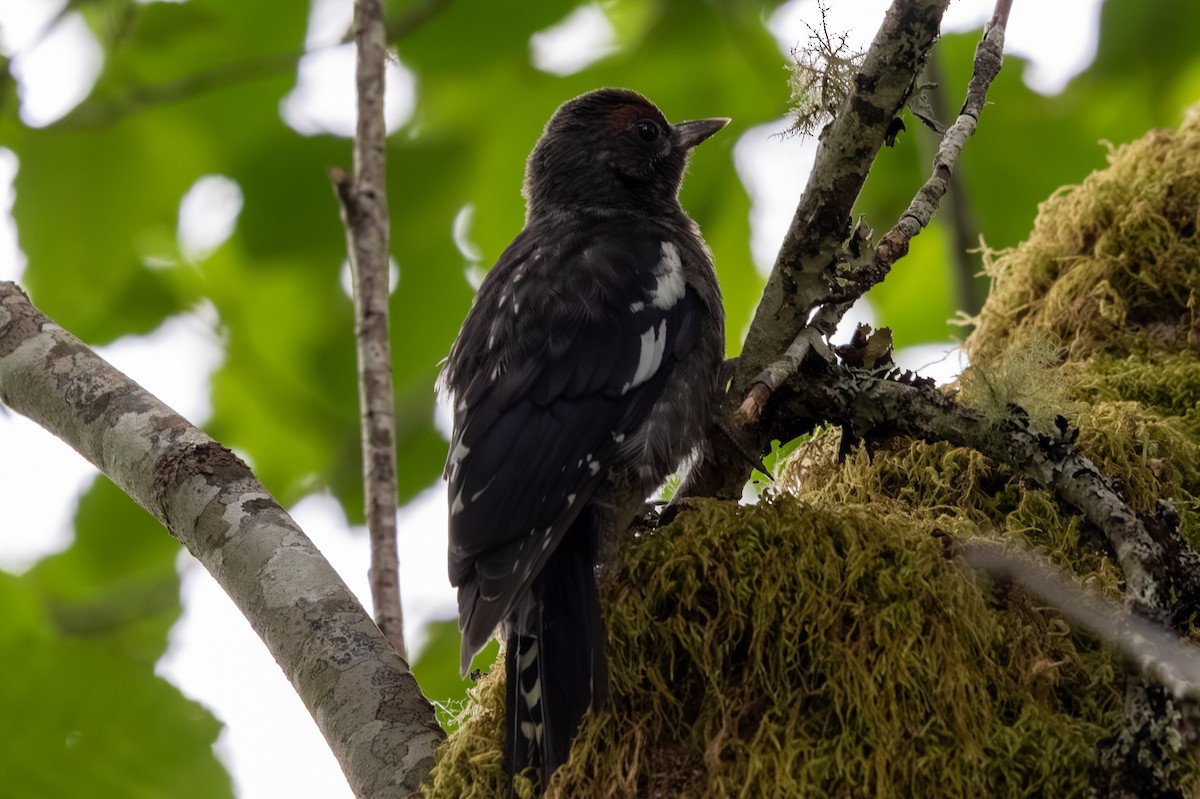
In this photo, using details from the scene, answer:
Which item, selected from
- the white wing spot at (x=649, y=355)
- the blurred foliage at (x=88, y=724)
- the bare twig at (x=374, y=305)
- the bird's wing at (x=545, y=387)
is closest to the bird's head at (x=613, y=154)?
the bird's wing at (x=545, y=387)

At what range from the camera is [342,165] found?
395 centimetres

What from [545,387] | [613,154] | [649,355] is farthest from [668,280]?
[613,154]

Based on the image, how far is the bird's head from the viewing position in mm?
3771

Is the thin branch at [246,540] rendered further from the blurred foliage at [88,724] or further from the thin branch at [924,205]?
the thin branch at [924,205]

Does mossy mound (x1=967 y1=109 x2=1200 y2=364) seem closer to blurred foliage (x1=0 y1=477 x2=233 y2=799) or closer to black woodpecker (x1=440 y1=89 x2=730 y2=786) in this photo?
black woodpecker (x1=440 y1=89 x2=730 y2=786)

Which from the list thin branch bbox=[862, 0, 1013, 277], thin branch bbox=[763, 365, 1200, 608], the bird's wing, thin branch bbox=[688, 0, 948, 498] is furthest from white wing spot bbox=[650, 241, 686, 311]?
thin branch bbox=[862, 0, 1013, 277]

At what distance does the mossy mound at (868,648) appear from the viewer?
1902 mm

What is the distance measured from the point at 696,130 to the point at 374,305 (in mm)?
1201

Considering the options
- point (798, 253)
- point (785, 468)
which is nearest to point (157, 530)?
point (785, 468)

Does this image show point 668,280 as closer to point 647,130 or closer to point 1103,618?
point 647,130

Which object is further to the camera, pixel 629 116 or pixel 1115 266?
pixel 629 116

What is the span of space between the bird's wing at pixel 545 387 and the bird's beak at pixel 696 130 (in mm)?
588

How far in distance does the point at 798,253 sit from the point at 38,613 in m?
2.00

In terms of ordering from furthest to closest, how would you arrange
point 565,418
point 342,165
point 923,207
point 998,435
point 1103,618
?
point 342,165 → point 565,418 → point 923,207 → point 998,435 → point 1103,618
